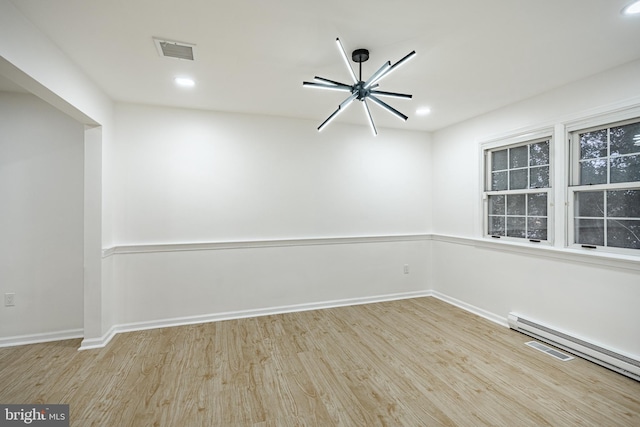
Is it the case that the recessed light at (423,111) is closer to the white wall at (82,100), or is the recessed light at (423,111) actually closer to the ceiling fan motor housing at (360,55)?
the ceiling fan motor housing at (360,55)

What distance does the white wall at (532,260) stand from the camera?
2455 millimetres

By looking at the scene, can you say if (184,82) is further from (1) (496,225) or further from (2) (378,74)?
(1) (496,225)

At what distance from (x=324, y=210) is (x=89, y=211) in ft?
8.58

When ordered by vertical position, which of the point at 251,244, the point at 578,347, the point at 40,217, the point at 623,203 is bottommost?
the point at 578,347

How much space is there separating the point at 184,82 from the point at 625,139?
3968 millimetres

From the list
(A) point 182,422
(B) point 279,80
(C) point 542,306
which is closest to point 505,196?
(C) point 542,306

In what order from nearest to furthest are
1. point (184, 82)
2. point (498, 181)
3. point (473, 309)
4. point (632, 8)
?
point (632, 8) → point (184, 82) → point (498, 181) → point (473, 309)

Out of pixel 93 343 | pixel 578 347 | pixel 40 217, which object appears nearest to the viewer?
pixel 578 347

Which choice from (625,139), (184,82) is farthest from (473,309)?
(184,82)

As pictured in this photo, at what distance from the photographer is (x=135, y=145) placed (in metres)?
3.34

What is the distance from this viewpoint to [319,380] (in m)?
2.35

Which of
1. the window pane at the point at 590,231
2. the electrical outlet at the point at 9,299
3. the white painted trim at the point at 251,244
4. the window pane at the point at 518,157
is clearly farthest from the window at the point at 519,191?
the electrical outlet at the point at 9,299

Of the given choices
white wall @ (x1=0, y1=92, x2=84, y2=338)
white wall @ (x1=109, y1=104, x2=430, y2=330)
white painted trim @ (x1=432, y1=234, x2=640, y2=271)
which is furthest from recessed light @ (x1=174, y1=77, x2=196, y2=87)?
white painted trim @ (x1=432, y1=234, x2=640, y2=271)

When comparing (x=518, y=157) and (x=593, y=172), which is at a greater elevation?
(x=518, y=157)
